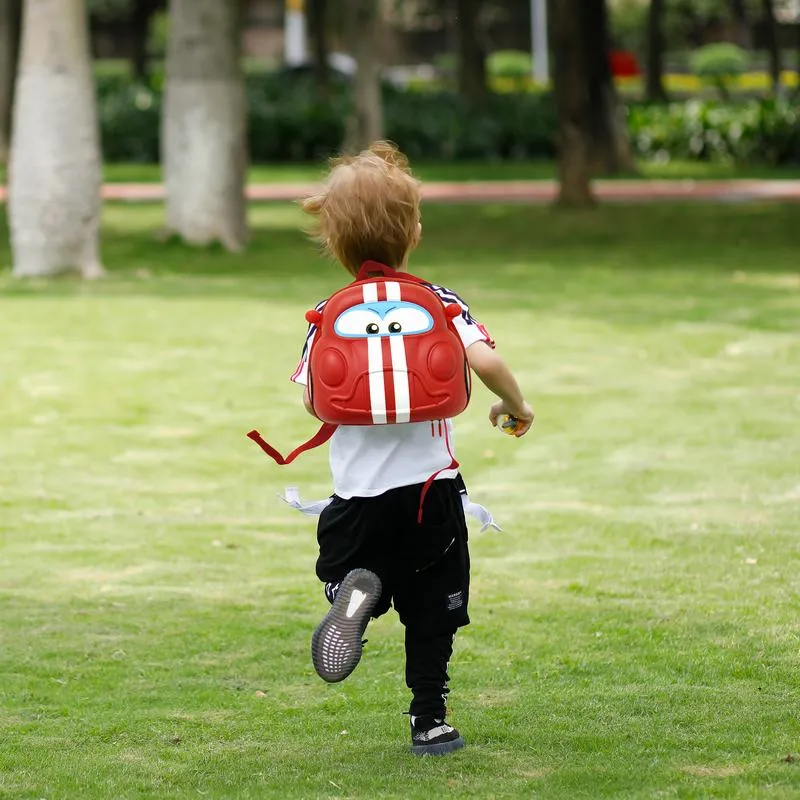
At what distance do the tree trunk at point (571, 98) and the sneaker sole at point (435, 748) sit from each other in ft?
62.9

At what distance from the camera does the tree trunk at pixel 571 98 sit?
23078 millimetres

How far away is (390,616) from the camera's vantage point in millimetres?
6129

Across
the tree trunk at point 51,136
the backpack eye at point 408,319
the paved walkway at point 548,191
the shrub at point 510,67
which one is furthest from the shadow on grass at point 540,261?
the shrub at point 510,67

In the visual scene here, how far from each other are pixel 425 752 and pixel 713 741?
77 centimetres

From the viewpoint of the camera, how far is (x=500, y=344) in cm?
1246

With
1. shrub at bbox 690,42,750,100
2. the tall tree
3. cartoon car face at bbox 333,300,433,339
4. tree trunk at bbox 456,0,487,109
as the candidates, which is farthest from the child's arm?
shrub at bbox 690,42,750,100

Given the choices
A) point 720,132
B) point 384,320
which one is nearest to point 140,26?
point 720,132

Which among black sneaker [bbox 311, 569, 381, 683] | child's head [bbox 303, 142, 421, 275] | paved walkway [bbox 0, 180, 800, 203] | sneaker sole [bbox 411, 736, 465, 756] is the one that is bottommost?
paved walkway [bbox 0, 180, 800, 203]

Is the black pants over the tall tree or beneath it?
beneath

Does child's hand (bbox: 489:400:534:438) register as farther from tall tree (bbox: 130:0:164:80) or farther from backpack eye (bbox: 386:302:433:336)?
tall tree (bbox: 130:0:164:80)

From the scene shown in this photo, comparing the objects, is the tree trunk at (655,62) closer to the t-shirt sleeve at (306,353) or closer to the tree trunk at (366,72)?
the tree trunk at (366,72)

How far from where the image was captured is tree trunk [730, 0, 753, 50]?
207 ft

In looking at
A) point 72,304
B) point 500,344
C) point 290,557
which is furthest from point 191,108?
point 290,557

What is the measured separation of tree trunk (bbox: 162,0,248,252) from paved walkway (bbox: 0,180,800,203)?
621 centimetres
